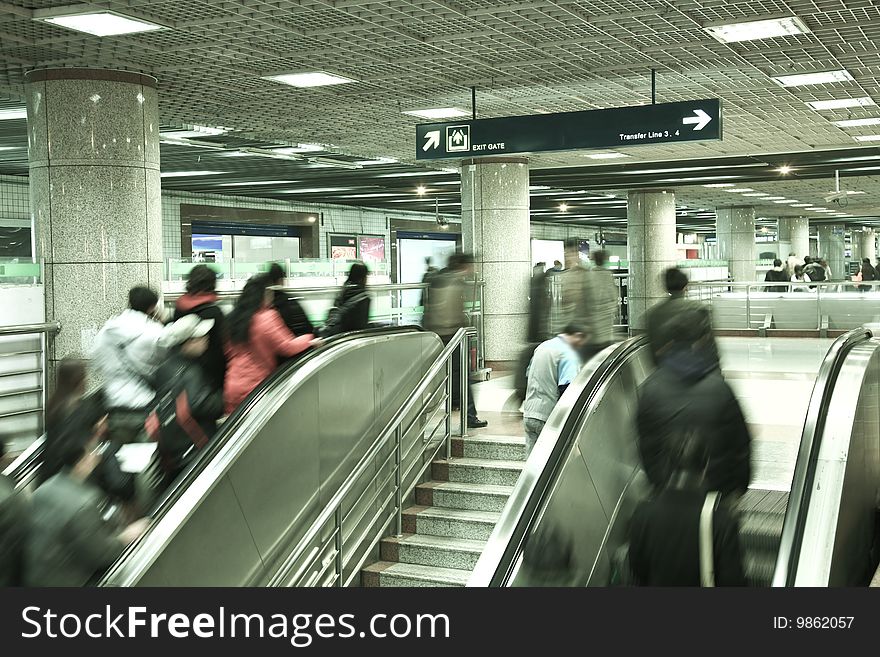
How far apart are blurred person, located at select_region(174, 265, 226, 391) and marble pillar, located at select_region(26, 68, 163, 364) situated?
101 inches

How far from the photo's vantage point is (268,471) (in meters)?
5.97

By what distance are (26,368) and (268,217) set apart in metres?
21.4

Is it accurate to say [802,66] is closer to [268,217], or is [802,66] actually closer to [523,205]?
[523,205]

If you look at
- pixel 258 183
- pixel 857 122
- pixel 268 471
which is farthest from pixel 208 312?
pixel 258 183

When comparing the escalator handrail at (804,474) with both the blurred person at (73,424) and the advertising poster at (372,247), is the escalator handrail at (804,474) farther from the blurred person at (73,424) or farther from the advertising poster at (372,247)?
the advertising poster at (372,247)

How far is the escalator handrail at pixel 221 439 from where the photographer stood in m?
4.61

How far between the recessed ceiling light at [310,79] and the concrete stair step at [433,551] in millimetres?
4384

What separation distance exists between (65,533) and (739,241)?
29.9 metres

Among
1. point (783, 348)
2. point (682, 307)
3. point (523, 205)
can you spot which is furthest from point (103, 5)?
point (783, 348)

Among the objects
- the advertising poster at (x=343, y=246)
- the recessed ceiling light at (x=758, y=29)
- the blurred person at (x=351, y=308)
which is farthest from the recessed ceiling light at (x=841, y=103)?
the advertising poster at (x=343, y=246)

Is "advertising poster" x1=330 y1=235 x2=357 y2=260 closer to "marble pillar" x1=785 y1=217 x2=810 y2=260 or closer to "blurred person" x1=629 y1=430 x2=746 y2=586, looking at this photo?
"marble pillar" x1=785 y1=217 x2=810 y2=260

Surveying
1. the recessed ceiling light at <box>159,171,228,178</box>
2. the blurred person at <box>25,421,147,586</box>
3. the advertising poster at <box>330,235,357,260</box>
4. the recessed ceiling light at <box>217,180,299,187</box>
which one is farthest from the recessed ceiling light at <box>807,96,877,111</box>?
the advertising poster at <box>330,235,357,260</box>

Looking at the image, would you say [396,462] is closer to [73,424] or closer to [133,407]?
[133,407]

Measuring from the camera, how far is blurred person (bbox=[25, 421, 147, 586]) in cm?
341
